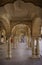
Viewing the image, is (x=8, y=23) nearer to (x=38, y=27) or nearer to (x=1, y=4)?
(x=38, y=27)

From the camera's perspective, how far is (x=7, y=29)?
1472cm

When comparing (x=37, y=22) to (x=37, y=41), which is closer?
(x=37, y=22)

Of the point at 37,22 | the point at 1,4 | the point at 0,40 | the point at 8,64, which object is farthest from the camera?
the point at 0,40

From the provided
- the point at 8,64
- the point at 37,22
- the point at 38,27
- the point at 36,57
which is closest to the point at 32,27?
the point at 38,27

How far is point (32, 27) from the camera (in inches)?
590

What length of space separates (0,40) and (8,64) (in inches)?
709

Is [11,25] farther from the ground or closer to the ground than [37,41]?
farther from the ground

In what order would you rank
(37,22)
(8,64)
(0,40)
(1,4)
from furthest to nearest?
(0,40), (37,22), (8,64), (1,4)

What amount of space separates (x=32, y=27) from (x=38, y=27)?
0.58 meters

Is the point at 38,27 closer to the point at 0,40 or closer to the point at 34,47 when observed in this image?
the point at 34,47

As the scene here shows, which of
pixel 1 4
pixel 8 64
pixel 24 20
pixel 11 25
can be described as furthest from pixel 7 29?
pixel 1 4

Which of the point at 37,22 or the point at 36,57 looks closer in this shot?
the point at 37,22

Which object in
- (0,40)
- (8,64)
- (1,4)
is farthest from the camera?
(0,40)

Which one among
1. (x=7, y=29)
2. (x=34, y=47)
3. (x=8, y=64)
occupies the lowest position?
(x=8, y=64)
